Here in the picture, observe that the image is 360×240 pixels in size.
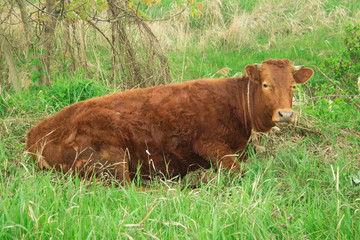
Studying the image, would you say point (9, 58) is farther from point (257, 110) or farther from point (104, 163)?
point (257, 110)

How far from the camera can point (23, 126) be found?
5.45 m

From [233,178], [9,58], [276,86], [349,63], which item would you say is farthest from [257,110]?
[9,58]

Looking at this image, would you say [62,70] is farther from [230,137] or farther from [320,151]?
[320,151]

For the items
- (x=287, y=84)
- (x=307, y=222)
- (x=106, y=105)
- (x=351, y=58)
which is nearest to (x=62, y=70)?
(x=106, y=105)

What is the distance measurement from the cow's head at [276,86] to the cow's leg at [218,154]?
575 millimetres

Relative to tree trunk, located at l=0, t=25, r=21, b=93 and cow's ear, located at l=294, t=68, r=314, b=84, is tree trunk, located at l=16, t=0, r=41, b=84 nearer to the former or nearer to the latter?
tree trunk, located at l=0, t=25, r=21, b=93

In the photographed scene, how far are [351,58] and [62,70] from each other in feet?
16.2

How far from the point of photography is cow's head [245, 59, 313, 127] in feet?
14.1

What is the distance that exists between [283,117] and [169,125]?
1159mm

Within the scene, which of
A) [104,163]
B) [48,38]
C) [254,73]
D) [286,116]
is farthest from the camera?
[48,38]

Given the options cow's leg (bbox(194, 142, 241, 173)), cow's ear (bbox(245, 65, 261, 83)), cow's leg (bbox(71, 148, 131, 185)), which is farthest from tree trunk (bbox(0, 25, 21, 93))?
cow's ear (bbox(245, 65, 261, 83))

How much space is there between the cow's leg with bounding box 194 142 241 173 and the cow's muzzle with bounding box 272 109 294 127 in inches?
22.4

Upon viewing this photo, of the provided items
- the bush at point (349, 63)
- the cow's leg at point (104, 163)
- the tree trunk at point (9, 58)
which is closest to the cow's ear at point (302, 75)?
the cow's leg at point (104, 163)

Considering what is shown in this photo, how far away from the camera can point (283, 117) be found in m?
4.25
